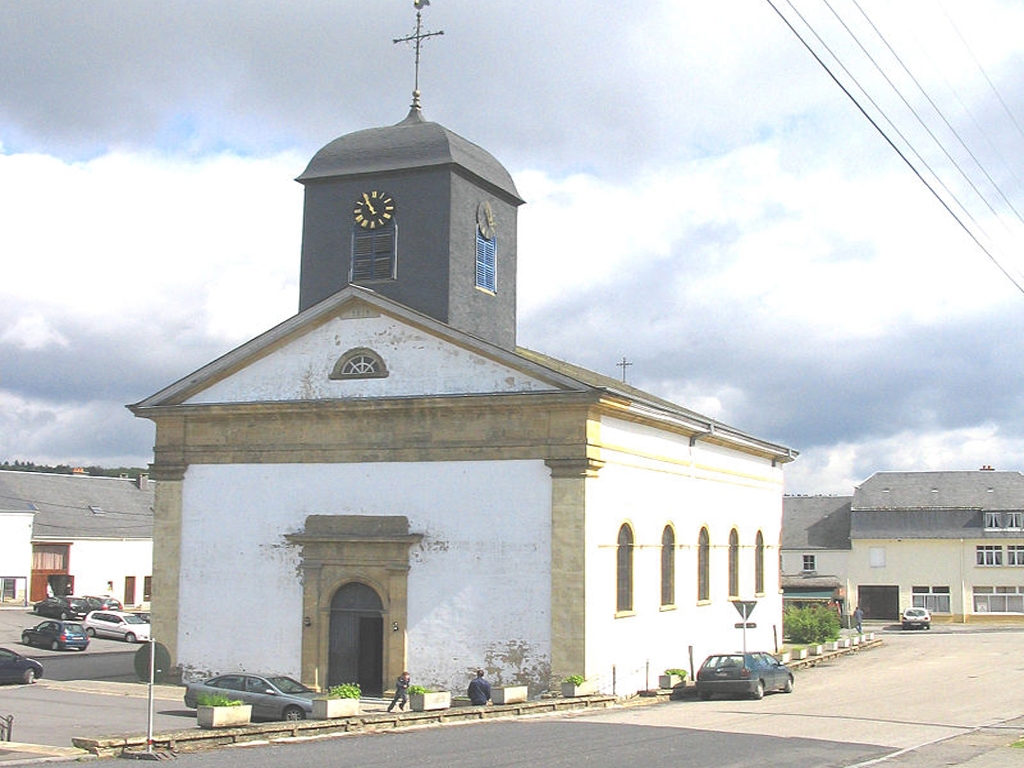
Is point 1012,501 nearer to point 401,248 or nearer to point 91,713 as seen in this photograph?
point 401,248

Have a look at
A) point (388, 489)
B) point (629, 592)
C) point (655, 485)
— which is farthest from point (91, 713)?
point (655, 485)

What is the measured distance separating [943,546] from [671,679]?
43.3 m

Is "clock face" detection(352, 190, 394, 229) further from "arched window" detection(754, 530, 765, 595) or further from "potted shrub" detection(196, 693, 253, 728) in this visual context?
"arched window" detection(754, 530, 765, 595)

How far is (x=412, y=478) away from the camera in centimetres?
2855

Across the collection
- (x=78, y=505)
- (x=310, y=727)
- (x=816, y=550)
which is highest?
(x=78, y=505)

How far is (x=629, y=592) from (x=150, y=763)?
1457 cm

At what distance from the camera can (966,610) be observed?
221 feet

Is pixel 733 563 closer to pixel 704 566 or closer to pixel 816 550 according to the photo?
pixel 704 566

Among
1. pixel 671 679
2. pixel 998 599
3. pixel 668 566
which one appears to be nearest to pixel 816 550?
pixel 998 599

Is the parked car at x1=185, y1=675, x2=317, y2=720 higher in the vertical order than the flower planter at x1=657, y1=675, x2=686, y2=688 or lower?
higher

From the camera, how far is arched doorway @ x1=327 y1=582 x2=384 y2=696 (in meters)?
28.6

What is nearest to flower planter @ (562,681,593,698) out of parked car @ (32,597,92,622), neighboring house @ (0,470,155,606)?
parked car @ (32,597,92,622)

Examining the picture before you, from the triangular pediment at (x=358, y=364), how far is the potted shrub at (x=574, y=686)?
626cm

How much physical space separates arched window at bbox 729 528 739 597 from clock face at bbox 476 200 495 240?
501 inches
